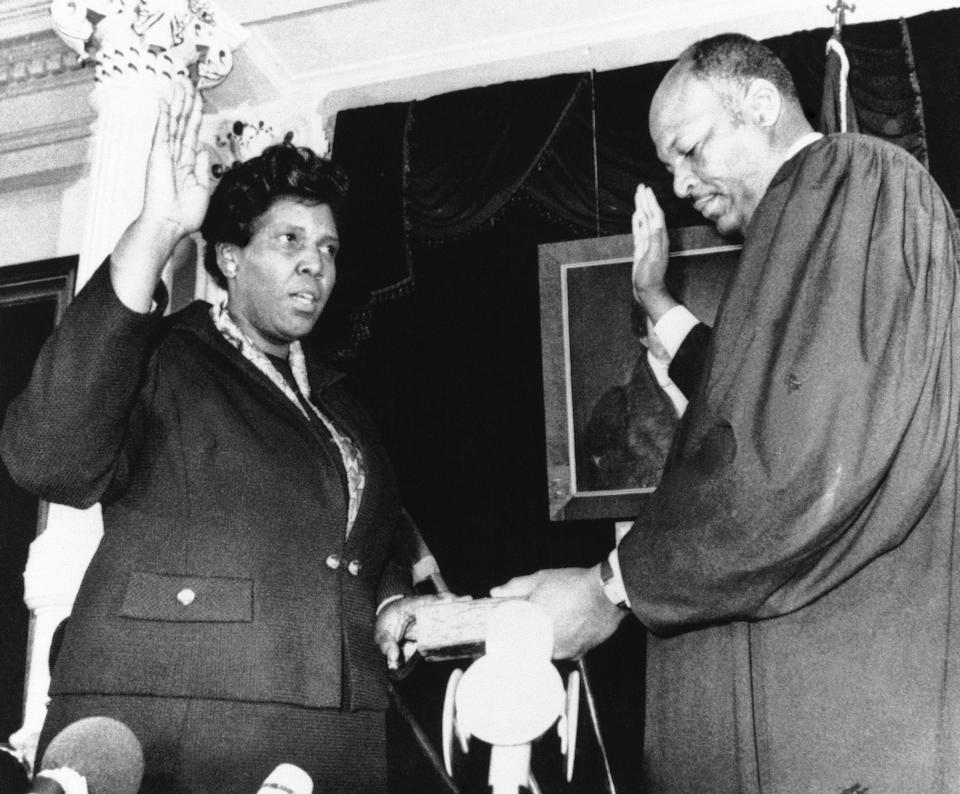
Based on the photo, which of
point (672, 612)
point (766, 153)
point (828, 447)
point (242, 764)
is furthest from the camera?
point (766, 153)

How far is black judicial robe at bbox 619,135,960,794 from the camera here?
1.62 meters

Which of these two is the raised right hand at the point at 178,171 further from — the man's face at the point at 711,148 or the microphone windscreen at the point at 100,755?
the microphone windscreen at the point at 100,755

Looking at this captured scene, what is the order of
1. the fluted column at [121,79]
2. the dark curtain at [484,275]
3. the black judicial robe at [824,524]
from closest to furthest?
the black judicial robe at [824,524], the fluted column at [121,79], the dark curtain at [484,275]

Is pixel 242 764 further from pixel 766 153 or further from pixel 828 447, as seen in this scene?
pixel 766 153

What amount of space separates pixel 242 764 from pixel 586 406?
2551 mm

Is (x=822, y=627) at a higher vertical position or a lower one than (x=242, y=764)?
higher

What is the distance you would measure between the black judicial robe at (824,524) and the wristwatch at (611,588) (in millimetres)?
52

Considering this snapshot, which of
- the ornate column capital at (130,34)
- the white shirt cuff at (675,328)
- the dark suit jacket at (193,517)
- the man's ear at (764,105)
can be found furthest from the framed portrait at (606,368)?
the man's ear at (764,105)

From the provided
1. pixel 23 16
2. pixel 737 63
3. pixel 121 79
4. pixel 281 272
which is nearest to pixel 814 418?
pixel 737 63

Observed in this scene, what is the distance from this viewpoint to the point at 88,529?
3371mm

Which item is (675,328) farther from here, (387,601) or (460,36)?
(460,36)

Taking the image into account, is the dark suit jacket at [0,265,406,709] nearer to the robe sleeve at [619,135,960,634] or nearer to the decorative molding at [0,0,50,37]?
the robe sleeve at [619,135,960,634]

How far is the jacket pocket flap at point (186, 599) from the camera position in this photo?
2129mm

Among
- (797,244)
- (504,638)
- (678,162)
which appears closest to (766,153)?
(678,162)
